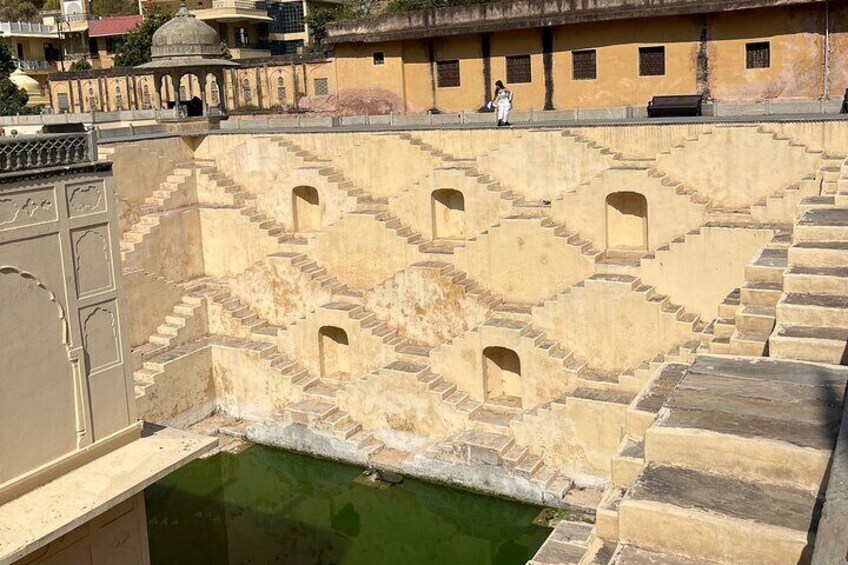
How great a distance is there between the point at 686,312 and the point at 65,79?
2871cm

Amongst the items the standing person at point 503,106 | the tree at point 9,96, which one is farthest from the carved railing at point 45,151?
the tree at point 9,96

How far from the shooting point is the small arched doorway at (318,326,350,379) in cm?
2006

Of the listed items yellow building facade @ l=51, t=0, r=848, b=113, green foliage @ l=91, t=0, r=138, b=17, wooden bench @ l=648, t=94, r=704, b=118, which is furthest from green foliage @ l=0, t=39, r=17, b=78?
wooden bench @ l=648, t=94, r=704, b=118

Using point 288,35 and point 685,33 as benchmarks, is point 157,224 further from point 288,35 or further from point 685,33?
point 288,35

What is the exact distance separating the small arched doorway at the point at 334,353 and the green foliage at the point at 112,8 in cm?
5142

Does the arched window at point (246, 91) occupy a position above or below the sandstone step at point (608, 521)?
above

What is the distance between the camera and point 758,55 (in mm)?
21766

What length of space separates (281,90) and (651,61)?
1233cm

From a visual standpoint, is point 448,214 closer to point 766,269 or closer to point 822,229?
point 766,269

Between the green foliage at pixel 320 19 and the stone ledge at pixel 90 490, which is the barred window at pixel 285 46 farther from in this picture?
the stone ledge at pixel 90 490

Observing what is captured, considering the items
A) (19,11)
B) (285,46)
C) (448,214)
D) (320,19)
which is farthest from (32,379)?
(19,11)

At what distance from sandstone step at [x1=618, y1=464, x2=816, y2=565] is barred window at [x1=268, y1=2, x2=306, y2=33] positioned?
53.7 metres

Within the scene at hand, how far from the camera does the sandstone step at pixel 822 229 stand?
995 cm

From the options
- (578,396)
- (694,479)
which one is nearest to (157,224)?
(578,396)
